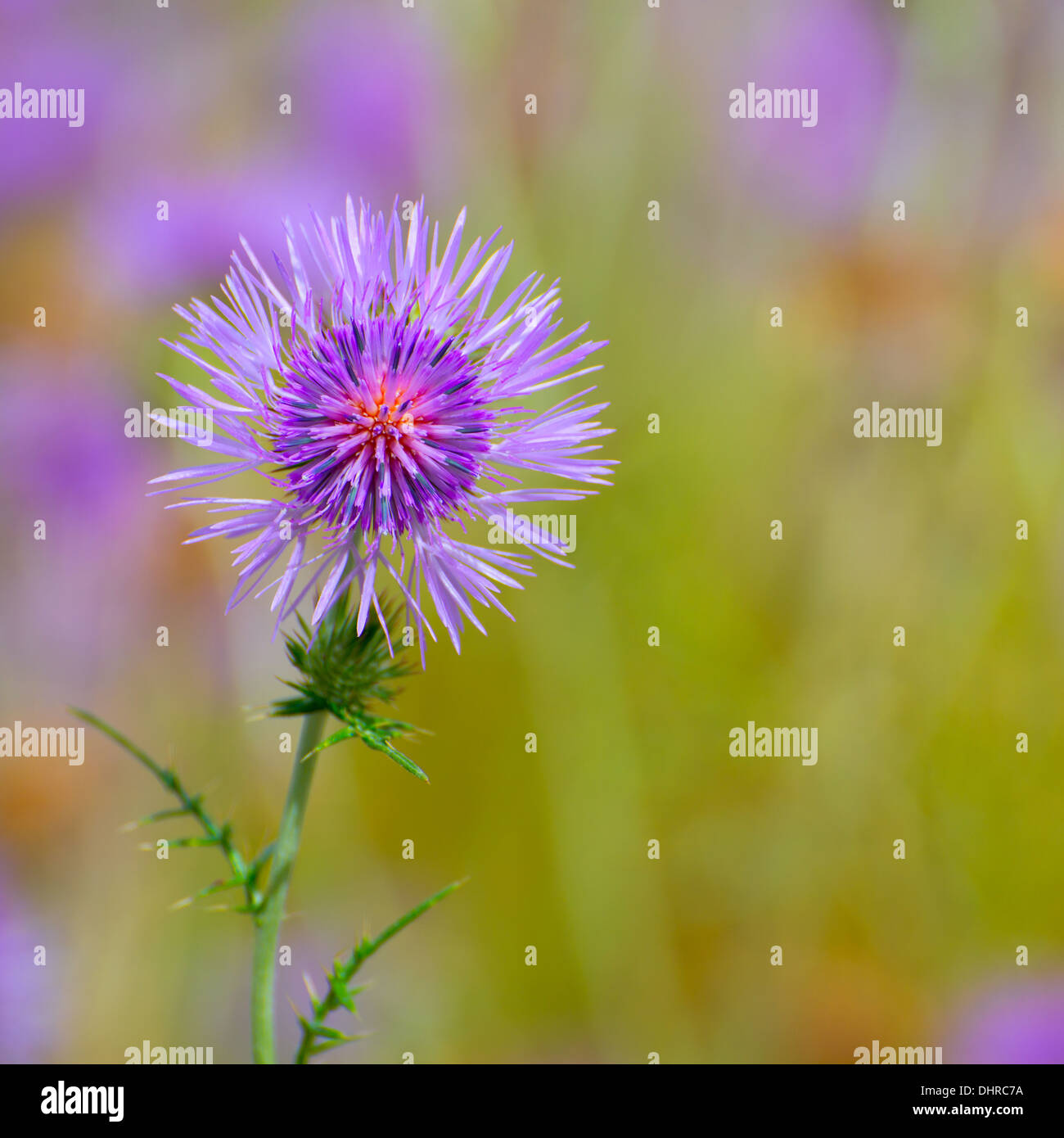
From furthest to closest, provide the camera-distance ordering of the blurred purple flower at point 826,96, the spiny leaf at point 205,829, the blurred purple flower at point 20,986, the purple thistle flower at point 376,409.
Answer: the blurred purple flower at point 826,96 < the blurred purple flower at point 20,986 < the purple thistle flower at point 376,409 < the spiny leaf at point 205,829

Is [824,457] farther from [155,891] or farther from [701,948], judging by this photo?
[155,891]

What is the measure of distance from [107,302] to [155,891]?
258 cm

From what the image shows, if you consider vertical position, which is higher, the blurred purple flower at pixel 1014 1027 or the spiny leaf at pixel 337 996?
the spiny leaf at pixel 337 996

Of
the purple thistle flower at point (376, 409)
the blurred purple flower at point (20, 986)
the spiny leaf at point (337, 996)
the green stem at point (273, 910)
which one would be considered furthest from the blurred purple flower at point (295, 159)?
the spiny leaf at point (337, 996)

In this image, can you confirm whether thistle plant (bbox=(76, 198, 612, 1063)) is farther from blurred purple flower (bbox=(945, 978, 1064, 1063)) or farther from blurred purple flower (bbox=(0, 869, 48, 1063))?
blurred purple flower (bbox=(945, 978, 1064, 1063))

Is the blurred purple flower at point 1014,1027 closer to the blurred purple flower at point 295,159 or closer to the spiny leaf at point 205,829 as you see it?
the spiny leaf at point 205,829

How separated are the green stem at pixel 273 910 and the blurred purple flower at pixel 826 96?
465cm

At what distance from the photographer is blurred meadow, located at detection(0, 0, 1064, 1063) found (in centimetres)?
418

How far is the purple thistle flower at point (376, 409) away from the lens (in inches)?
71.6

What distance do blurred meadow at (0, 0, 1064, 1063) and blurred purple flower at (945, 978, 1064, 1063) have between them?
2cm

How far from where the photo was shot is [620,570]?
498 cm

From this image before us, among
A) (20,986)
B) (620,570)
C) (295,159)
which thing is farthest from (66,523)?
(620,570)

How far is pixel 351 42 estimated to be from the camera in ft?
16.0

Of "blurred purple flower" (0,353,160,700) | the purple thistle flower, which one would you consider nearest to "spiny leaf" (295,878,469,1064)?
the purple thistle flower
